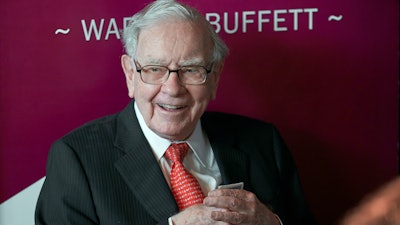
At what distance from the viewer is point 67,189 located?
1831 mm

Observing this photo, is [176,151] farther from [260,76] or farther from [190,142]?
[260,76]

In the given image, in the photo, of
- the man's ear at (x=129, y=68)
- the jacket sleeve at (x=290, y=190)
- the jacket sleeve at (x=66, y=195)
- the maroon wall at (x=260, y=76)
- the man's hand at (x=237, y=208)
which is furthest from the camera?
the maroon wall at (x=260, y=76)

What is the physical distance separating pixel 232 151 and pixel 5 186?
896 millimetres

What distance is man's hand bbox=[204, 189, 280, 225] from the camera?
1.70 meters

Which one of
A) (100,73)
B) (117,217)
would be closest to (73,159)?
(117,217)

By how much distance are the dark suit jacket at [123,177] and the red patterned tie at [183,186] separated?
0.05 m

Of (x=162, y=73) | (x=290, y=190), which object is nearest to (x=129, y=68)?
(x=162, y=73)

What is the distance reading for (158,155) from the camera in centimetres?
197

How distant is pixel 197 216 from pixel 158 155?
1.04 feet

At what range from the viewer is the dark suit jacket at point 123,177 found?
6.00ft

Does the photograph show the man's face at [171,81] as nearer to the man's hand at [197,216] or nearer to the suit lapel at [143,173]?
the suit lapel at [143,173]

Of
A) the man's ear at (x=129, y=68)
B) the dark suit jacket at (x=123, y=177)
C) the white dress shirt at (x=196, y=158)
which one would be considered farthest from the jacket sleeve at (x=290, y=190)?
the man's ear at (x=129, y=68)

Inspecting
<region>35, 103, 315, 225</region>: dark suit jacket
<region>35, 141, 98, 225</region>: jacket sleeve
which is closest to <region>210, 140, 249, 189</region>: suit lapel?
<region>35, 103, 315, 225</region>: dark suit jacket

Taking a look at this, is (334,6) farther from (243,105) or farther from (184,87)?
(184,87)
